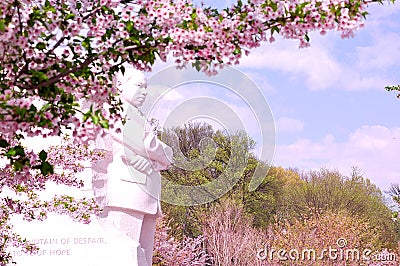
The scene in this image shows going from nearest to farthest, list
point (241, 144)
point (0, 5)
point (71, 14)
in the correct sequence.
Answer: point (0, 5) → point (71, 14) → point (241, 144)

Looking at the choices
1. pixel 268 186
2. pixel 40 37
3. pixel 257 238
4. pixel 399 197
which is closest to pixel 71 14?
pixel 40 37

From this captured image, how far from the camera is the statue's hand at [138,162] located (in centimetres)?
920

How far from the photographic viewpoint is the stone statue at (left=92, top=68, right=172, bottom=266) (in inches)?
360

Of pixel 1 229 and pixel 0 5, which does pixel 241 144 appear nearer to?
pixel 1 229

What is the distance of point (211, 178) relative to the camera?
32781mm

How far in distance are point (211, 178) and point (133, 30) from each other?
29077 millimetres

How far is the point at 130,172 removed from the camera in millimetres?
9219

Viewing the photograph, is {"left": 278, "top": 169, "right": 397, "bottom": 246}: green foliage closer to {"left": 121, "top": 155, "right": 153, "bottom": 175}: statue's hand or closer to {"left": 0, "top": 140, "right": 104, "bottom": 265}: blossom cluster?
{"left": 121, "top": 155, "right": 153, "bottom": 175}: statue's hand

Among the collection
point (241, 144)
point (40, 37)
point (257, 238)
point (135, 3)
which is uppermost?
point (241, 144)

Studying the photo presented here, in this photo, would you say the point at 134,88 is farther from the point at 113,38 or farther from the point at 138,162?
the point at 113,38

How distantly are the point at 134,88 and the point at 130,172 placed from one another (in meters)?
1.15

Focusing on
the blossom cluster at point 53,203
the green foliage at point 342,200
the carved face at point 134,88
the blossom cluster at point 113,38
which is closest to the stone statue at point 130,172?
the carved face at point 134,88

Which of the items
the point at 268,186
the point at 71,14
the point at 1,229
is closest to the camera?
the point at 71,14

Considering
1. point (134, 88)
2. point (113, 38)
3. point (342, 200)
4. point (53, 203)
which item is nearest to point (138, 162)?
point (134, 88)
